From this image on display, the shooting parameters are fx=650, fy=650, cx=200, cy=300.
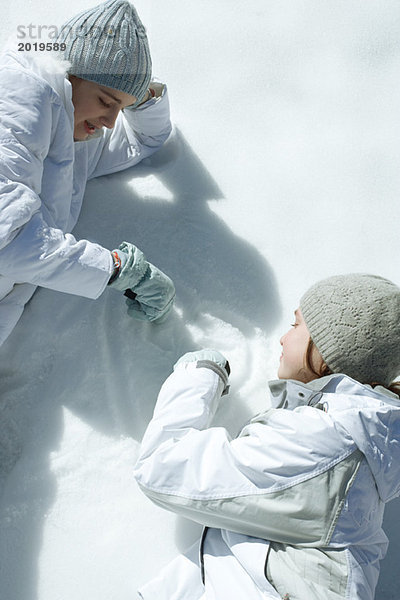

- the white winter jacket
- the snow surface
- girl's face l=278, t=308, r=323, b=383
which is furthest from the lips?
girl's face l=278, t=308, r=323, b=383

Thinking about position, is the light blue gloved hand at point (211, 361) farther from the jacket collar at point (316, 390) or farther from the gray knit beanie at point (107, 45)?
the gray knit beanie at point (107, 45)

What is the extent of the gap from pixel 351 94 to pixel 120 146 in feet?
2.96

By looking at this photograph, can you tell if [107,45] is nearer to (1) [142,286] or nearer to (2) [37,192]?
(2) [37,192]

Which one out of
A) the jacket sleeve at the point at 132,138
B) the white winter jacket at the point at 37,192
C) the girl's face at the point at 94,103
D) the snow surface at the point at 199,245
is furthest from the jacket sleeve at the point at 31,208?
the jacket sleeve at the point at 132,138

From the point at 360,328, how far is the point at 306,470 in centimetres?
31

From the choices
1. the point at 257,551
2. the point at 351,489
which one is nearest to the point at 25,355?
the point at 257,551

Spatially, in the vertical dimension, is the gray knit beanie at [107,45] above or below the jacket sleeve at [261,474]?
above

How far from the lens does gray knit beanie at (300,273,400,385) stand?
1.36 m

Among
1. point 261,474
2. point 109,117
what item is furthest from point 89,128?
point 261,474

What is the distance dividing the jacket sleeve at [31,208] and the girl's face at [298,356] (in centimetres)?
51

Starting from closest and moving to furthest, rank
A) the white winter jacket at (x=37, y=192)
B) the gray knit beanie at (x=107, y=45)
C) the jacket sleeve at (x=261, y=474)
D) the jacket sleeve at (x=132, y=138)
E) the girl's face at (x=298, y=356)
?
the jacket sleeve at (x=261, y=474), the girl's face at (x=298, y=356), the white winter jacket at (x=37, y=192), the gray knit beanie at (x=107, y=45), the jacket sleeve at (x=132, y=138)

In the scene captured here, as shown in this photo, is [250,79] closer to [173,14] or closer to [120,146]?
[173,14]

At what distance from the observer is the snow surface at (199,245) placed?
1.64 m

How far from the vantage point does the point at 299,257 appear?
2.07 metres
